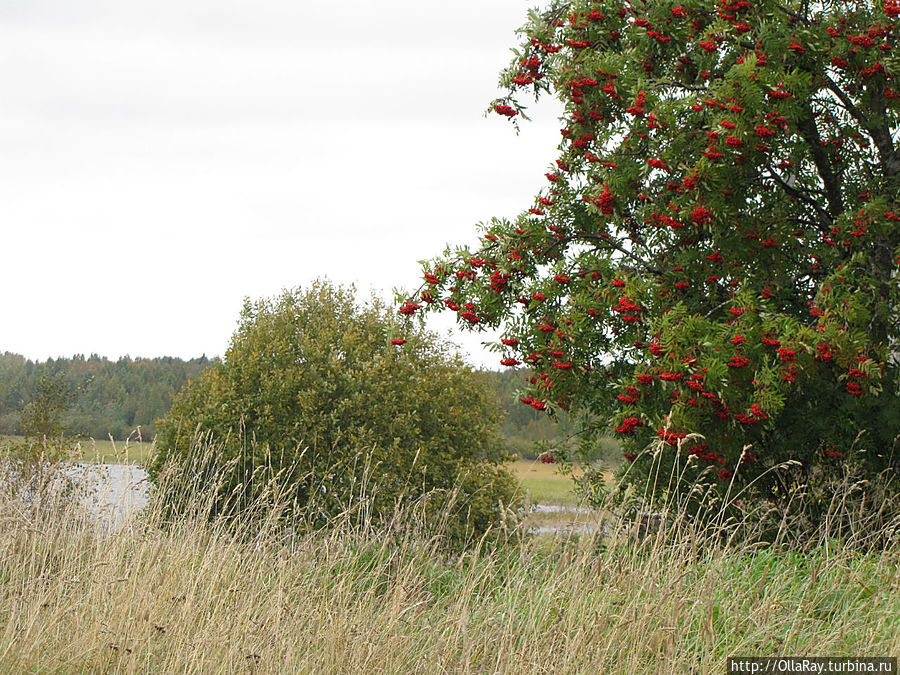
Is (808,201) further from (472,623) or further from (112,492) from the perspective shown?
(112,492)

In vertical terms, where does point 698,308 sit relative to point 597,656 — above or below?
above

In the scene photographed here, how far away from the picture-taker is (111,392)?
22562 millimetres

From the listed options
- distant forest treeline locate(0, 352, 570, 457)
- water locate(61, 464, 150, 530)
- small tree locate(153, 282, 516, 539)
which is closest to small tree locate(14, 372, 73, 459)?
distant forest treeline locate(0, 352, 570, 457)

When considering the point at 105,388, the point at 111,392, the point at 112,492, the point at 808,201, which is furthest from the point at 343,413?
the point at 105,388

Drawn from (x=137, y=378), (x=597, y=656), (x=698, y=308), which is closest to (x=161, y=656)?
(x=597, y=656)

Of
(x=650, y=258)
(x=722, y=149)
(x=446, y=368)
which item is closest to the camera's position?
(x=722, y=149)

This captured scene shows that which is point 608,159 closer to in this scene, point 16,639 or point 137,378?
point 16,639

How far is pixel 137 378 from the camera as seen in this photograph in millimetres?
23750

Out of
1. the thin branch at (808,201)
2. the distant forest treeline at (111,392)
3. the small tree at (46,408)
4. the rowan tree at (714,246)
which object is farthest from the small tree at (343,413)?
the thin branch at (808,201)

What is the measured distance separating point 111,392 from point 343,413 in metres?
15.1

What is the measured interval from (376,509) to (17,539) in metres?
4.59

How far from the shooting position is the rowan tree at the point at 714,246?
19.2 ft

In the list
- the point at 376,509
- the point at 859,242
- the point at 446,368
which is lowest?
the point at 376,509

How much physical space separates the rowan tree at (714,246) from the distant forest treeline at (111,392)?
700 centimetres
